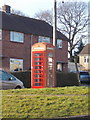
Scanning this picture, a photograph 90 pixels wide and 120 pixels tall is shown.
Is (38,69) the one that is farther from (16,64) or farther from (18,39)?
(18,39)

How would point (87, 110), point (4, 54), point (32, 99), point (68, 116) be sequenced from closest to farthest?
point (68, 116)
point (87, 110)
point (32, 99)
point (4, 54)

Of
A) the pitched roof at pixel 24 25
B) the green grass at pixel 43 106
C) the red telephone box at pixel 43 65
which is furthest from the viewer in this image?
the pitched roof at pixel 24 25

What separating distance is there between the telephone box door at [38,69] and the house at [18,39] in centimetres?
1442

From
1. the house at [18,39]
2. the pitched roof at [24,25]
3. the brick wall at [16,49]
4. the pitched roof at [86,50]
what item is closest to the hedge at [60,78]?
the house at [18,39]

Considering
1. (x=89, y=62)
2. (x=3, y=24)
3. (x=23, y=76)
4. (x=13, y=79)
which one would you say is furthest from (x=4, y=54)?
(x=89, y=62)

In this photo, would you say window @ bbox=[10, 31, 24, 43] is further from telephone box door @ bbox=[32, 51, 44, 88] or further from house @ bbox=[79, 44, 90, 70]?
house @ bbox=[79, 44, 90, 70]

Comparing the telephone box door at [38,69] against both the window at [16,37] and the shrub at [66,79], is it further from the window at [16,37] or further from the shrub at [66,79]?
the window at [16,37]

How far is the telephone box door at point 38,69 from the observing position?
1667cm

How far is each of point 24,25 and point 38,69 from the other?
23186 mm

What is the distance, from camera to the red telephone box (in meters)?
16.6

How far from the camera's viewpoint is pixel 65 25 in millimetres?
58250

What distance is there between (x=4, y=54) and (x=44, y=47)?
713 inches

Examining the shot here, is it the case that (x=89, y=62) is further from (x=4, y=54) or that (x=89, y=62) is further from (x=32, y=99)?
(x=32, y=99)

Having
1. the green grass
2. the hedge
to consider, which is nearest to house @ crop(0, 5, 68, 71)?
the hedge
